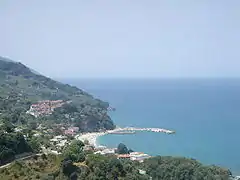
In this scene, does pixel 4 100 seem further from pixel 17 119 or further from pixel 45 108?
pixel 17 119

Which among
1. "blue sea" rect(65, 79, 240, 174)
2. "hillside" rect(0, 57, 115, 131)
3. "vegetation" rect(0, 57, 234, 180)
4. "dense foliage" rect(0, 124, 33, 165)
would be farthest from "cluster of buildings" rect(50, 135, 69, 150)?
"blue sea" rect(65, 79, 240, 174)

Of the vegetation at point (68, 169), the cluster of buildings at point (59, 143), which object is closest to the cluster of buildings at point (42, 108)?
the cluster of buildings at point (59, 143)

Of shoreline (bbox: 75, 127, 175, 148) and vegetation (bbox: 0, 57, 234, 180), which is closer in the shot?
vegetation (bbox: 0, 57, 234, 180)

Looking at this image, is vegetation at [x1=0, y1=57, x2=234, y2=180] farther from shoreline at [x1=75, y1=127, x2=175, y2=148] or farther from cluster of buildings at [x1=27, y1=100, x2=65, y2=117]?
cluster of buildings at [x1=27, y1=100, x2=65, y2=117]

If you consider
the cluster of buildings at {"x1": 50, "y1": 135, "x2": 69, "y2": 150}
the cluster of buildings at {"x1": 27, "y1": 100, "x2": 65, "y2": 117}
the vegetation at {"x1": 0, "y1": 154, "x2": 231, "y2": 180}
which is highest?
the vegetation at {"x1": 0, "y1": 154, "x2": 231, "y2": 180}

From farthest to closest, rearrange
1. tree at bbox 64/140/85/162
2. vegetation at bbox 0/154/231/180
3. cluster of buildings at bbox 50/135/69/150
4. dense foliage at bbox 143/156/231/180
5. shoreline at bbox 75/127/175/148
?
shoreline at bbox 75/127/175/148, cluster of buildings at bbox 50/135/69/150, dense foliage at bbox 143/156/231/180, tree at bbox 64/140/85/162, vegetation at bbox 0/154/231/180

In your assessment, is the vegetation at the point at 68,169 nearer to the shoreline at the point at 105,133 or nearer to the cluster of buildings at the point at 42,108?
the shoreline at the point at 105,133

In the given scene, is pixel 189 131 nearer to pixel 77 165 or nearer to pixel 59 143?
pixel 59 143

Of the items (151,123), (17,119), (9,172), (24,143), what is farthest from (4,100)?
(9,172)
